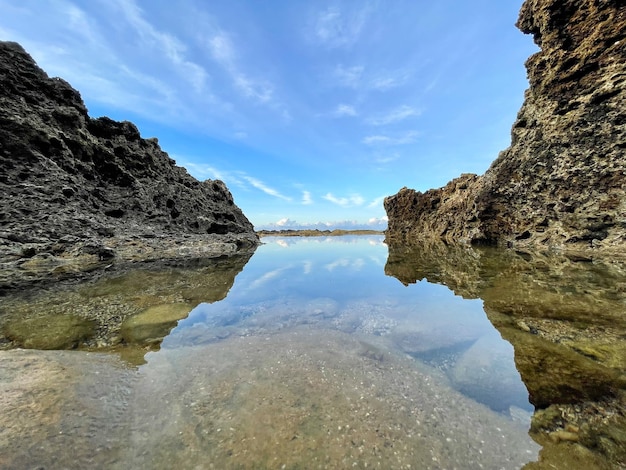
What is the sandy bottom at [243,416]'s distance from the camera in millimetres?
3207

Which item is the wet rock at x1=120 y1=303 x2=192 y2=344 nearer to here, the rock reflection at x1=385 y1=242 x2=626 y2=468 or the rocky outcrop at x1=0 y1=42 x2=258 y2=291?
the rock reflection at x1=385 y1=242 x2=626 y2=468

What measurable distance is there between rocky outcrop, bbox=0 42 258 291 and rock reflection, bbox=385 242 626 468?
18.3 meters

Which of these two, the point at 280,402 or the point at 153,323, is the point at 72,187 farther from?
the point at 280,402

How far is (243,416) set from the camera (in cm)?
399

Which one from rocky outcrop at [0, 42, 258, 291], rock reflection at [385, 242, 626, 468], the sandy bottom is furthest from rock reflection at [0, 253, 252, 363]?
rock reflection at [385, 242, 626, 468]

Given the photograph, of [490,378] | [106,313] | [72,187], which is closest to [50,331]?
[106,313]

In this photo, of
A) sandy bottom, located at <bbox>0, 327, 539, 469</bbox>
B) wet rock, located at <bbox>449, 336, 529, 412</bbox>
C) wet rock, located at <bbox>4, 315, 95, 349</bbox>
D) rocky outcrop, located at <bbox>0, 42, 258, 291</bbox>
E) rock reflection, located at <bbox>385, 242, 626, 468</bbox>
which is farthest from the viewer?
rocky outcrop, located at <bbox>0, 42, 258, 291</bbox>

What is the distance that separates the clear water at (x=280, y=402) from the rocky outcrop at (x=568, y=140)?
24.3 meters

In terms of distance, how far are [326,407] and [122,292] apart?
1053 centimetres

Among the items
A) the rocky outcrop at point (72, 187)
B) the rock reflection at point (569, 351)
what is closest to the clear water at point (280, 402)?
the rock reflection at point (569, 351)

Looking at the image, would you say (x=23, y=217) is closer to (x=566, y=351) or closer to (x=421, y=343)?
(x=421, y=343)

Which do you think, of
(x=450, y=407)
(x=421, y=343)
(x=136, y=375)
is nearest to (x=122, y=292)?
(x=136, y=375)

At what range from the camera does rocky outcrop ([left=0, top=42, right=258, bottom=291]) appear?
744 inches

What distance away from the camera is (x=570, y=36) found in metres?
25.3
